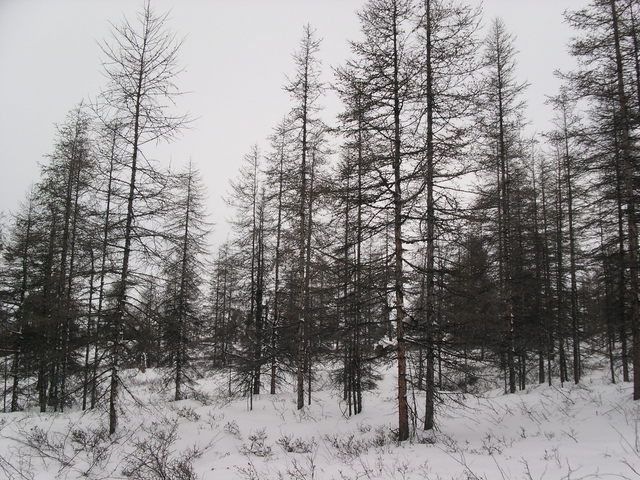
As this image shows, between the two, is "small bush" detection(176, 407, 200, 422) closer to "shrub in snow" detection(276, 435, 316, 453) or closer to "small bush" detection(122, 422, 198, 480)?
"small bush" detection(122, 422, 198, 480)

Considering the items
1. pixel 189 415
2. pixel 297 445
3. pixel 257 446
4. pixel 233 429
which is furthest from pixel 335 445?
pixel 189 415

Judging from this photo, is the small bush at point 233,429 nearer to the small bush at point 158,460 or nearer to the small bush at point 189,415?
the small bush at point 189,415

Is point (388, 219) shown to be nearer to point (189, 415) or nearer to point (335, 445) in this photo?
point (335, 445)

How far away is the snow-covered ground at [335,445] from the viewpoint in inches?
237

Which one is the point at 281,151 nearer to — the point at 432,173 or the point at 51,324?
the point at 432,173

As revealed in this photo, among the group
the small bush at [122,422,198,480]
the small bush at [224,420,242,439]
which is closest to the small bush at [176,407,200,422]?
the small bush at [122,422,198,480]

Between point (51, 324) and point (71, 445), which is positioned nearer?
point (71, 445)

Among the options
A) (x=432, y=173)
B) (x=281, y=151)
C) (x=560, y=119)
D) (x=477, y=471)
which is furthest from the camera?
(x=560, y=119)

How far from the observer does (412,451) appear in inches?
298

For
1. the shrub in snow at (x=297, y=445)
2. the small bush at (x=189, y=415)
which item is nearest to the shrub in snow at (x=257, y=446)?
the shrub in snow at (x=297, y=445)

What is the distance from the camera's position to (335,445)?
909 centimetres

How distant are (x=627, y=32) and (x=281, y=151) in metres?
14.5

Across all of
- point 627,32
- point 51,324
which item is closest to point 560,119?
point 627,32

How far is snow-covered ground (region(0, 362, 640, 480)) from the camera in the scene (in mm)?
6020
